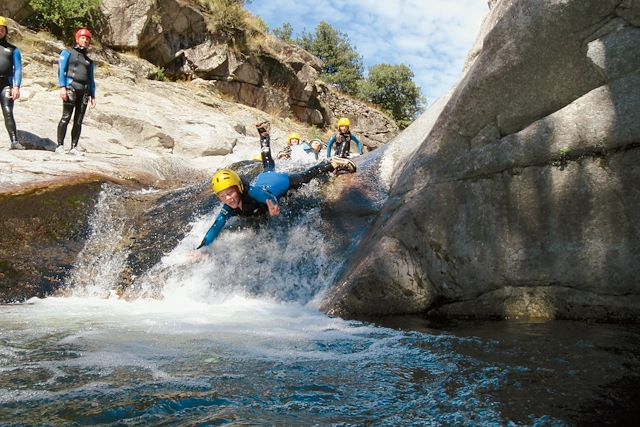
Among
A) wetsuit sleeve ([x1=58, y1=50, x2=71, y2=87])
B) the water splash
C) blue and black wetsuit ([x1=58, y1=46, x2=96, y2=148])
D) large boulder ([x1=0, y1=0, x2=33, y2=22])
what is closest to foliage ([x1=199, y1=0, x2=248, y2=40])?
large boulder ([x1=0, y1=0, x2=33, y2=22])

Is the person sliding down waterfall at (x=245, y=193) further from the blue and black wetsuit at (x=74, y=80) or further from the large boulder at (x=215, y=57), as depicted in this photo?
the large boulder at (x=215, y=57)

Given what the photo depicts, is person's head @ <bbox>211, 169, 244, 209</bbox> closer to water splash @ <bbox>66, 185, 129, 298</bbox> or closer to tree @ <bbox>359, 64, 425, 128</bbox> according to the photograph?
water splash @ <bbox>66, 185, 129, 298</bbox>

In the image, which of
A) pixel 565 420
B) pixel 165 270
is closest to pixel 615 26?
pixel 565 420

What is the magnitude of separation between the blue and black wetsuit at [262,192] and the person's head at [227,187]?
156mm

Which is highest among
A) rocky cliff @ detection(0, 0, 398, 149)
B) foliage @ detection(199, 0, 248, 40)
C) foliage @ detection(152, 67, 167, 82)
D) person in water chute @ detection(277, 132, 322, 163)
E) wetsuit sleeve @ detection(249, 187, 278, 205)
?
foliage @ detection(199, 0, 248, 40)

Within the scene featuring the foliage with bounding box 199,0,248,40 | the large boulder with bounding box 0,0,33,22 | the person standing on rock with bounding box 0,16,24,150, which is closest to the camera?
the person standing on rock with bounding box 0,16,24,150

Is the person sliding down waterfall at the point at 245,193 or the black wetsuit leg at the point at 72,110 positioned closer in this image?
the person sliding down waterfall at the point at 245,193

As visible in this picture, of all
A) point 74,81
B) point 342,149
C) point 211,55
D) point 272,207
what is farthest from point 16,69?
point 211,55

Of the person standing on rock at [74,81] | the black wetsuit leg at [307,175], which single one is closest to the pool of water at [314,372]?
the black wetsuit leg at [307,175]

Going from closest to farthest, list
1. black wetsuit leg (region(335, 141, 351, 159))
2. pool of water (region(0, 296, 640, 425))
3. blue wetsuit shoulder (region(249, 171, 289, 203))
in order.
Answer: pool of water (region(0, 296, 640, 425)) → blue wetsuit shoulder (region(249, 171, 289, 203)) → black wetsuit leg (region(335, 141, 351, 159))

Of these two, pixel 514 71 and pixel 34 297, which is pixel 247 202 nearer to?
pixel 34 297

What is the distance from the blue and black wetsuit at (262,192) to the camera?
6.26 meters

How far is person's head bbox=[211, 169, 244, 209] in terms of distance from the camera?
596 cm

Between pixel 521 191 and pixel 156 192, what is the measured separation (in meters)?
6.89
